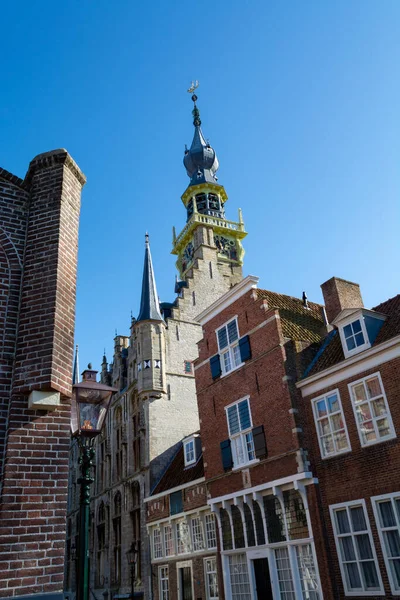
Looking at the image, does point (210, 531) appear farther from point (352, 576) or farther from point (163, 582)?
point (352, 576)

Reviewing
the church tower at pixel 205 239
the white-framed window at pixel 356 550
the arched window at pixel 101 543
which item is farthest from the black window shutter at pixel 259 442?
the arched window at pixel 101 543

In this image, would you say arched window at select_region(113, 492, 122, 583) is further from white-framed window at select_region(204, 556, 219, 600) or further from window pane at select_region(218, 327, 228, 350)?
window pane at select_region(218, 327, 228, 350)

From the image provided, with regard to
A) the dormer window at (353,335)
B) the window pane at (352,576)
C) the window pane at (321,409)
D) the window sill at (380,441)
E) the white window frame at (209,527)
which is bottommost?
the window pane at (352,576)

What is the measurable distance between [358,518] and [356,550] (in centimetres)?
80

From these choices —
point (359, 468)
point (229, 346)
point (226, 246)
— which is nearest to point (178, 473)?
point (229, 346)

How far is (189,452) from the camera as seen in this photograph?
81.1 feet

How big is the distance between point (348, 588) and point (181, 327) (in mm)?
20157

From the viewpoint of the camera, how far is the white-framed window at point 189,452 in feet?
79.6

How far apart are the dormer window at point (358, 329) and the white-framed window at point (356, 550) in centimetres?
442

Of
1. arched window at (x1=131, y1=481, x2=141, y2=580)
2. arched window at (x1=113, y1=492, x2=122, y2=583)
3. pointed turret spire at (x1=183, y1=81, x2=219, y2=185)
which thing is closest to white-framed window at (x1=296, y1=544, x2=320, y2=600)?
arched window at (x1=131, y1=481, x2=141, y2=580)

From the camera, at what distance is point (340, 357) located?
16.2 m

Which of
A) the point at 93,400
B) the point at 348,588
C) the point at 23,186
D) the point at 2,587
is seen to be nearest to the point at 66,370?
the point at 93,400

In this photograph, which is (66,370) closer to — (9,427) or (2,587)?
(9,427)

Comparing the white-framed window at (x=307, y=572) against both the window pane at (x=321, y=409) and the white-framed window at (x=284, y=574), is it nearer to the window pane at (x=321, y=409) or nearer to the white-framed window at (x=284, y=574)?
the white-framed window at (x=284, y=574)
